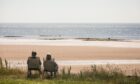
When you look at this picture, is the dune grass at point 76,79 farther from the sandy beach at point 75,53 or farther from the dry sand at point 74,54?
the dry sand at point 74,54

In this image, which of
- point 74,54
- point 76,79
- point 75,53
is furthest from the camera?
point 75,53

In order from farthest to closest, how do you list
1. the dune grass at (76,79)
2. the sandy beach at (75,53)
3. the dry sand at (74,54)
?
the dry sand at (74,54) → the sandy beach at (75,53) → the dune grass at (76,79)

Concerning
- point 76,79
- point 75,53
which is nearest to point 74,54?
point 75,53

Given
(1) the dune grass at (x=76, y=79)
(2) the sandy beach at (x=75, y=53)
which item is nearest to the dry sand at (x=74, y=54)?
(2) the sandy beach at (x=75, y=53)

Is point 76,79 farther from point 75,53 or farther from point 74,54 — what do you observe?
point 75,53

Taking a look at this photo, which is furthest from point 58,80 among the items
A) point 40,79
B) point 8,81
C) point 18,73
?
point 18,73

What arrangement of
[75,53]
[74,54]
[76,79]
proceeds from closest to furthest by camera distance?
[76,79], [74,54], [75,53]

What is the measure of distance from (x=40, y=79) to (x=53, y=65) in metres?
1.05

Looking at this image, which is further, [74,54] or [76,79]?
[74,54]

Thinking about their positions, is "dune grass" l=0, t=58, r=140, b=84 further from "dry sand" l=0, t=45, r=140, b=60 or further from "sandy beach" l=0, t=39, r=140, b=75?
"dry sand" l=0, t=45, r=140, b=60

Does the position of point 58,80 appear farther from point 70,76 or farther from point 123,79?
point 123,79

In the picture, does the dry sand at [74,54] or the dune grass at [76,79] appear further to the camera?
the dry sand at [74,54]

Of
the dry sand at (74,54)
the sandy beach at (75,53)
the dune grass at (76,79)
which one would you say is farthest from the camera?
the dry sand at (74,54)

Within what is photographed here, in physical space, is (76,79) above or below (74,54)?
above
